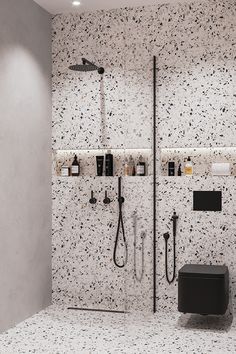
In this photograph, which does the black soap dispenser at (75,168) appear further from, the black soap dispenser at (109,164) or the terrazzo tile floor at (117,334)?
the terrazzo tile floor at (117,334)

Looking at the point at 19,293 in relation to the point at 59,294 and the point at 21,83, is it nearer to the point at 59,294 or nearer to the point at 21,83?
the point at 59,294

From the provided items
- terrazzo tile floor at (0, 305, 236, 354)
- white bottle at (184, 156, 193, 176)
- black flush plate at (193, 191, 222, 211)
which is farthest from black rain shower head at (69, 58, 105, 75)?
terrazzo tile floor at (0, 305, 236, 354)

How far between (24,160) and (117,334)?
1.77 metres

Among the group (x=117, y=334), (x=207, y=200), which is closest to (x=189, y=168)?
(x=207, y=200)

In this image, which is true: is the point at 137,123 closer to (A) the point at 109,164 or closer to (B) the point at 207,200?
(A) the point at 109,164

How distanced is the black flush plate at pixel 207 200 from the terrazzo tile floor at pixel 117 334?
1.04 metres

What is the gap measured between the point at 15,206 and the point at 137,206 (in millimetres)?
1231

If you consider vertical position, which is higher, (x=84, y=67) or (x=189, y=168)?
(x=84, y=67)

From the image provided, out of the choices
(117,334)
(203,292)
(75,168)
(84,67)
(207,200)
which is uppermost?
(84,67)

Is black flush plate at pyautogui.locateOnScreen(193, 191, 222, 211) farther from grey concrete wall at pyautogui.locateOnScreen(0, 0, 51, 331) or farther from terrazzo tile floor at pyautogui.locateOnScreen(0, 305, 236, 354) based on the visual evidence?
grey concrete wall at pyautogui.locateOnScreen(0, 0, 51, 331)

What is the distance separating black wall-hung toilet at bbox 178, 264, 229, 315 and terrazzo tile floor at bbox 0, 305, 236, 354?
0.68ft

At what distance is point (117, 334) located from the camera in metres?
4.30

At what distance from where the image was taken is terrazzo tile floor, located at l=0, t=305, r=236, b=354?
12.9ft

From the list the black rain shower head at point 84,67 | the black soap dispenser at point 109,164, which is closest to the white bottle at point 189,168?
the black soap dispenser at point 109,164
